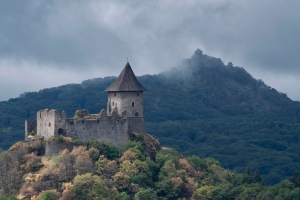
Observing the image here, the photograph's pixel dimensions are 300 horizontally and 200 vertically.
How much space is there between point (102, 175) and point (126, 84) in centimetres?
861

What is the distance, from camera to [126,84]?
84125mm

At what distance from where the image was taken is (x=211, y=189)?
81938mm

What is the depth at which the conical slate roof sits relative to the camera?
83.7m

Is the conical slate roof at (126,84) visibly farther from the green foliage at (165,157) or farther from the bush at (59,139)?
the bush at (59,139)

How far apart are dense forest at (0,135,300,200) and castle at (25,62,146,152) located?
0.70 m

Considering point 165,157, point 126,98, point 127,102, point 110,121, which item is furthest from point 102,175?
point 126,98

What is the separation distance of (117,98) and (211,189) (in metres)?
9.43

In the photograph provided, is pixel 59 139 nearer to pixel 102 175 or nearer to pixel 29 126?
pixel 102 175

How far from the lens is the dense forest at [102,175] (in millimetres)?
76438

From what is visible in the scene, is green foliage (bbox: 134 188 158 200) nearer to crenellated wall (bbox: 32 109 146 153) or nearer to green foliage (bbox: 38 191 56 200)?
crenellated wall (bbox: 32 109 146 153)

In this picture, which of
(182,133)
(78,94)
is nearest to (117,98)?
(182,133)

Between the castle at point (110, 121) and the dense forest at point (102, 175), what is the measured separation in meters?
0.70

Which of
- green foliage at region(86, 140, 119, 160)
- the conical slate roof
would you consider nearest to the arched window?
green foliage at region(86, 140, 119, 160)

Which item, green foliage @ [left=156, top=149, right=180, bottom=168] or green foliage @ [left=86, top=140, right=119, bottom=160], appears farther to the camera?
green foliage @ [left=156, top=149, right=180, bottom=168]
